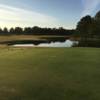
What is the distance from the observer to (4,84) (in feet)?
23.9

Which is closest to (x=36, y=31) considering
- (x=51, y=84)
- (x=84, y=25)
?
(x=84, y=25)

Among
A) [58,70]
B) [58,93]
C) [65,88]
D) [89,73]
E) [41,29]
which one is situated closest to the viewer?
[58,93]

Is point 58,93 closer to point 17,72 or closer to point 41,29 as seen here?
point 17,72

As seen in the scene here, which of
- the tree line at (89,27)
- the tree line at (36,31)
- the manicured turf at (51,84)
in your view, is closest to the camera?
the manicured turf at (51,84)

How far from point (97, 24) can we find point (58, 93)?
55.8 meters

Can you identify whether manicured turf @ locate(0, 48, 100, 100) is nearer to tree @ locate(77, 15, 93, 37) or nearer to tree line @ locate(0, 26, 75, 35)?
tree @ locate(77, 15, 93, 37)

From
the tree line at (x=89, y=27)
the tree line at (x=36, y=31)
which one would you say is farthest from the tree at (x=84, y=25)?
the tree line at (x=36, y=31)

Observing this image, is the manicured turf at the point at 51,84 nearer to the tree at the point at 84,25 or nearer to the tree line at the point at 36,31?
the tree at the point at 84,25

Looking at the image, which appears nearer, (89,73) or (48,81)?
(48,81)

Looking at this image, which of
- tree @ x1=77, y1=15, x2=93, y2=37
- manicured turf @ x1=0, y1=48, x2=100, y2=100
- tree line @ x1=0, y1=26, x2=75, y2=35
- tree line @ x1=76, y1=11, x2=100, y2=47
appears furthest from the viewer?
tree line @ x1=0, y1=26, x2=75, y2=35

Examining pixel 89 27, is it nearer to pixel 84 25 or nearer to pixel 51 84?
pixel 84 25

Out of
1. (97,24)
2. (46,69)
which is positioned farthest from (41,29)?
(46,69)

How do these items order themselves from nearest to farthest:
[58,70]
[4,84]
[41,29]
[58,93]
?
[58,93], [4,84], [58,70], [41,29]

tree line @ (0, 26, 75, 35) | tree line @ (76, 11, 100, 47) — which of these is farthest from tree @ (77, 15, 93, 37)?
tree line @ (0, 26, 75, 35)
